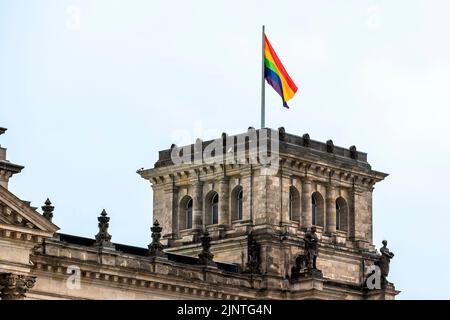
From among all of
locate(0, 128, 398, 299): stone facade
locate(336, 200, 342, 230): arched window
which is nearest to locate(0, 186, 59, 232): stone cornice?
locate(0, 128, 398, 299): stone facade

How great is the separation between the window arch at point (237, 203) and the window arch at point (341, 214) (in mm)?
6096

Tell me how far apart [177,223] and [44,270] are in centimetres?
1995

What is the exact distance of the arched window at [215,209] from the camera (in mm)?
87875

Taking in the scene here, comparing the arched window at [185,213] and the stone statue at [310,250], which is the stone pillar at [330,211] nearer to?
the stone statue at [310,250]

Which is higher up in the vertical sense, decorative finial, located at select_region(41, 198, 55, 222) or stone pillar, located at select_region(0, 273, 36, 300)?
decorative finial, located at select_region(41, 198, 55, 222)

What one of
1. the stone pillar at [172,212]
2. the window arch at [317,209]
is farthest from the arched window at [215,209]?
the window arch at [317,209]

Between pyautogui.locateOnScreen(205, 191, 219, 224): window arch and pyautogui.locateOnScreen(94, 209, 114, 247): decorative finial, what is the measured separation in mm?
13827

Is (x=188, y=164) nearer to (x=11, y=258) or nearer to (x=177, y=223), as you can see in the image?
(x=177, y=223)

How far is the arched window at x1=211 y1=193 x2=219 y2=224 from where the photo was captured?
87.9 metres

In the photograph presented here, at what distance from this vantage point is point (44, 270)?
2773 inches

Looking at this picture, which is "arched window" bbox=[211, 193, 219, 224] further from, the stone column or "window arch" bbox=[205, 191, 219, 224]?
the stone column
